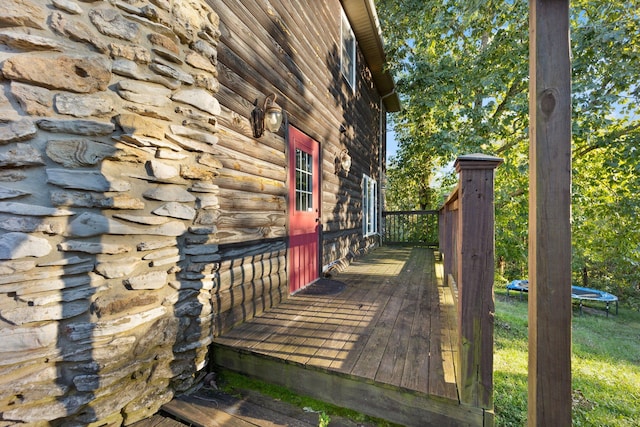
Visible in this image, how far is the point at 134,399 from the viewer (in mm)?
1651

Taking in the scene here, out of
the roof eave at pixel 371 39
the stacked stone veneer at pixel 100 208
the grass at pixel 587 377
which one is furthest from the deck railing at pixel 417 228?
the stacked stone veneer at pixel 100 208

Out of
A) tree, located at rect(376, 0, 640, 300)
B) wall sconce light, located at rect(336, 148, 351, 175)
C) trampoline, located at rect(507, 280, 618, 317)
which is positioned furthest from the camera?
trampoline, located at rect(507, 280, 618, 317)

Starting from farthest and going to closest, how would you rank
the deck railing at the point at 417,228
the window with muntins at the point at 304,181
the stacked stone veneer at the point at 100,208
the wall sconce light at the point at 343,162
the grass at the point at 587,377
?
the deck railing at the point at 417,228, the wall sconce light at the point at 343,162, the window with muntins at the point at 304,181, the grass at the point at 587,377, the stacked stone veneer at the point at 100,208

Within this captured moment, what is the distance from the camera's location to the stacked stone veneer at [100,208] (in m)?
1.34

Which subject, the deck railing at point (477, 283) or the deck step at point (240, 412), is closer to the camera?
the deck railing at point (477, 283)

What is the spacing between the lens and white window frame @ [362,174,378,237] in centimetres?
715

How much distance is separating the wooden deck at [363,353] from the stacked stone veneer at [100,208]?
0.47m

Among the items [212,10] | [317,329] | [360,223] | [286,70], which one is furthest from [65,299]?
[360,223]

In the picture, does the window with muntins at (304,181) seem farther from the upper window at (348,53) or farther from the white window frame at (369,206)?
the white window frame at (369,206)

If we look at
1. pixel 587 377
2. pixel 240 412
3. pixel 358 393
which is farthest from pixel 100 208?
pixel 587 377

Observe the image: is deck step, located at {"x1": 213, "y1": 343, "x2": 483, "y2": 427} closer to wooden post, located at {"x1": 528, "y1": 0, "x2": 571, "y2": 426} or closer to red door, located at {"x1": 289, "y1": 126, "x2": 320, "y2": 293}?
wooden post, located at {"x1": 528, "y1": 0, "x2": 571, "y2": 426}

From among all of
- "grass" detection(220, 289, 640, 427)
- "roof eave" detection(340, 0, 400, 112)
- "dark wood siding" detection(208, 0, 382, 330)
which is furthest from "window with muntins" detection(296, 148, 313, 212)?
"roof eave" detection(340, 0, 400, 112)

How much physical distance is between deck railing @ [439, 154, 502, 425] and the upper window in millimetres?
4550

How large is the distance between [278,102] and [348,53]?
3.46 m
